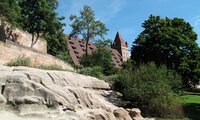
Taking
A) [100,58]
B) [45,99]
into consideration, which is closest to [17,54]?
[45,99]

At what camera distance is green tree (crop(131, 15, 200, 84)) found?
32.9m

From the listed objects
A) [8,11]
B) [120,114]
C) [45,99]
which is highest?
[8,11]

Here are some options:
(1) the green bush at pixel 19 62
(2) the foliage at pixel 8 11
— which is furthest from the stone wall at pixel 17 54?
(2) the foliage at pixel 8 11

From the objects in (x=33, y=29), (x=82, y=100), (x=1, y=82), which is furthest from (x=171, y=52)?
(x=1, y=82)

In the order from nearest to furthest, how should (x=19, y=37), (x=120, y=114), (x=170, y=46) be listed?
(x=120, y=114), (x=19, y=37), (x=170, y=46)

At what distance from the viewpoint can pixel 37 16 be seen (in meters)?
30.6

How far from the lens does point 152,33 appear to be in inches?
1405

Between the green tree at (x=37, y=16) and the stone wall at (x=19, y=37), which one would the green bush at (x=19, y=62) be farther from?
the green tree at (x=37, y=16)

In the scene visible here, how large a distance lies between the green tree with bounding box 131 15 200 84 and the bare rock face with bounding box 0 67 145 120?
57.6 feet

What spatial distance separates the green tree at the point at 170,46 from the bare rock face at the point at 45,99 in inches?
692

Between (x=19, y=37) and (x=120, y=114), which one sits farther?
(x=19, y=37)

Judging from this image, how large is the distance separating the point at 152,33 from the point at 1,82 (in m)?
24.4

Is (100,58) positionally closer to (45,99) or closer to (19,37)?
(19,37)

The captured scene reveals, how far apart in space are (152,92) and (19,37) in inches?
507
